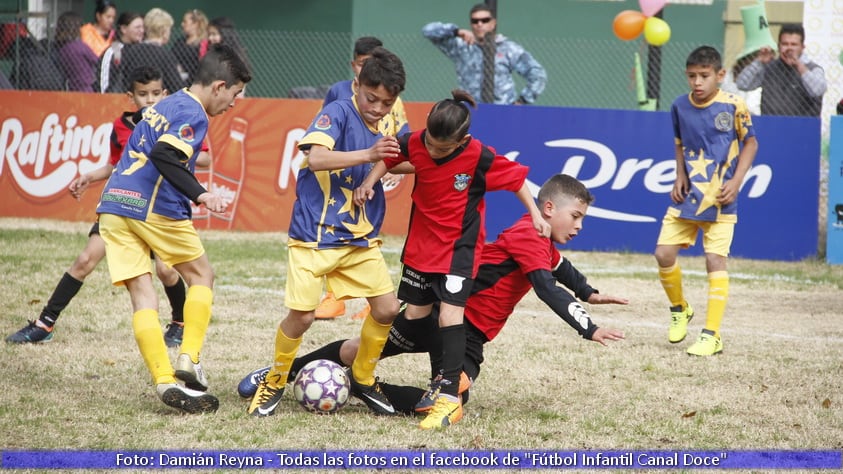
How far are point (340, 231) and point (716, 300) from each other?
10.9 feet

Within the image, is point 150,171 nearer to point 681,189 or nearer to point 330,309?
point 330,309

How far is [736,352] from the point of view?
7.52 m

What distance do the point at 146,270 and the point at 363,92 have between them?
1.39 meters

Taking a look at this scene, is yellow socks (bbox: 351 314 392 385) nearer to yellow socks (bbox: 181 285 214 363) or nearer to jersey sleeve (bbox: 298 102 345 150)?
yellow socks (bbox: 181 285 214 363)

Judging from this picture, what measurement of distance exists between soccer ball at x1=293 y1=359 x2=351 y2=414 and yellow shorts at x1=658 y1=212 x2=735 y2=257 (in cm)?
323

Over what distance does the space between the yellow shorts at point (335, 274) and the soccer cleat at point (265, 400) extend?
0.45 m

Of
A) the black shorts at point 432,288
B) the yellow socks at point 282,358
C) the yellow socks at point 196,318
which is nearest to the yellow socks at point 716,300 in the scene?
the black shorts at point 432,288

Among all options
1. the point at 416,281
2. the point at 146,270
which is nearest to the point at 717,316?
the point at 416,281

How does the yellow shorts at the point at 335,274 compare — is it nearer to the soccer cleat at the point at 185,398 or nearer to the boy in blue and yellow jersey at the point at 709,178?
the soccer cleat at the point at 185,398

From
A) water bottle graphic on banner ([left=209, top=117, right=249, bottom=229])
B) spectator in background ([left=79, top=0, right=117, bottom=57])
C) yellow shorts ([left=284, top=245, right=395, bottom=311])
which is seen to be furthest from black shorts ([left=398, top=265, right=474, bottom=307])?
spectator in background ([left=79, top=0, right=117, bottom=57])

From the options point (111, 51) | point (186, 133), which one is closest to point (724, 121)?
point (186, 133)

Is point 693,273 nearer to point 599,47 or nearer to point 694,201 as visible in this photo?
point 694,201

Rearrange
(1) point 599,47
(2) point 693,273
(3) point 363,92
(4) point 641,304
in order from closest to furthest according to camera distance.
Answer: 1. (3) point 363,92
2. (4) point 641,304
3. (2) point 693,273
4. (1) point 599,47

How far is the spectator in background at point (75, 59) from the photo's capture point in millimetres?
13516
